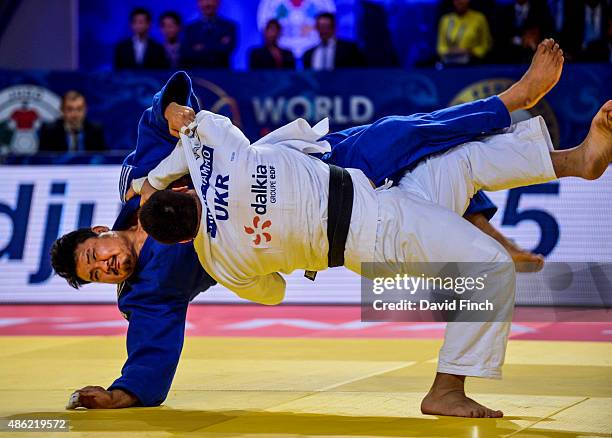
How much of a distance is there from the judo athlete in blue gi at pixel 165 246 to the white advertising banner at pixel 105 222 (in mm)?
3008

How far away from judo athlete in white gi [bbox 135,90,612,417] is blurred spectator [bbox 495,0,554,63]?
18.5 ft

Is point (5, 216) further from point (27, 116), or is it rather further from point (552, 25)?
point (552, 25)

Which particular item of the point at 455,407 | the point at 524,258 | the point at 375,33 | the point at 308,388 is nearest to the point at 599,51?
the point at 375,33

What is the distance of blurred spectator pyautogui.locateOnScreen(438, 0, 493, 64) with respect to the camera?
969 centimetres

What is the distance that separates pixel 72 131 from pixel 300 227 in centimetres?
566

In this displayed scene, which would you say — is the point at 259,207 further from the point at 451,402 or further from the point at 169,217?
the point at 451,402

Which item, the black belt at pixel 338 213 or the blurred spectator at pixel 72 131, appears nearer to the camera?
the black belt at pixel 338 213

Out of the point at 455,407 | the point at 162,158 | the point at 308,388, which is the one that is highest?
the point at 162,158

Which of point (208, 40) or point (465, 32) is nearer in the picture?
point (465, 32)

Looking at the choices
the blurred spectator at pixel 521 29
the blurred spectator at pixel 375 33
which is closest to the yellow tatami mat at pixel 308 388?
the blurred spectator at pixel 521 29

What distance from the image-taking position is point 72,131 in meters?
8.80

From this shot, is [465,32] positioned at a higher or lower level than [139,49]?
higher

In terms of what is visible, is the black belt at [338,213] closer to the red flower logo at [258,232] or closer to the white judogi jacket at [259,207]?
the white judogi jacket at [259,207]

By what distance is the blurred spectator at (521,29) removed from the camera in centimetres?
921
